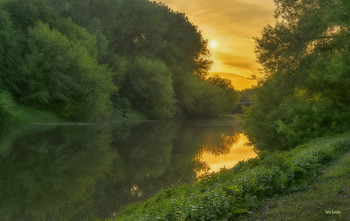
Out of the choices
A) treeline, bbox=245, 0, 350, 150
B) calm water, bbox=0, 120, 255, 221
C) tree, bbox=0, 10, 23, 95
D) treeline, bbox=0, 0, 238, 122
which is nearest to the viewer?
calm water, bbox=0, 120, 255, 221

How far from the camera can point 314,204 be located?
8.05m

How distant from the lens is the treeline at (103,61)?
42094 millimetres

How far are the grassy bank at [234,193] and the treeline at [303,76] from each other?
851cm

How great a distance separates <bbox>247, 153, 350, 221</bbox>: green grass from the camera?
24.1ft

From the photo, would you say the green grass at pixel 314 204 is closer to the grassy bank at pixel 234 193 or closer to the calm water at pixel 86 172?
the grassy bank at pixel 234 193

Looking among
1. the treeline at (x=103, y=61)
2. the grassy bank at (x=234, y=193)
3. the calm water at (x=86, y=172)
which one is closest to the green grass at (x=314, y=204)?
the grassy bank at (x=234, y=193)

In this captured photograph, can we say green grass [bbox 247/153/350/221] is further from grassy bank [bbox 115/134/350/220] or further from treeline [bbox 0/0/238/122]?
treeline [bbox 0/0/238/122]

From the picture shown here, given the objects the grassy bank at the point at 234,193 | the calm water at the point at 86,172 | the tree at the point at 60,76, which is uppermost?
the tree at the point at 60,76

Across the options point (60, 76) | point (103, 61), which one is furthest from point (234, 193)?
point (103, 61)

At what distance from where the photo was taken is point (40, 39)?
4228cm

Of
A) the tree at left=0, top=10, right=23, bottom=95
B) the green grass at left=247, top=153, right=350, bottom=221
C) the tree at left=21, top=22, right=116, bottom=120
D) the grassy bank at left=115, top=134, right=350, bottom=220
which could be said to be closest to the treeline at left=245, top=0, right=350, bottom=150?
the grassy bank at left=115, top=134, right=350, bottom=220

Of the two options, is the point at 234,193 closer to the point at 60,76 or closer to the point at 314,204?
the point at 314,204

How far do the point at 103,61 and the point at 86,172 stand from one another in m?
44.8

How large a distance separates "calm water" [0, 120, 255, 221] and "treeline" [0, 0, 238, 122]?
12356 mm
